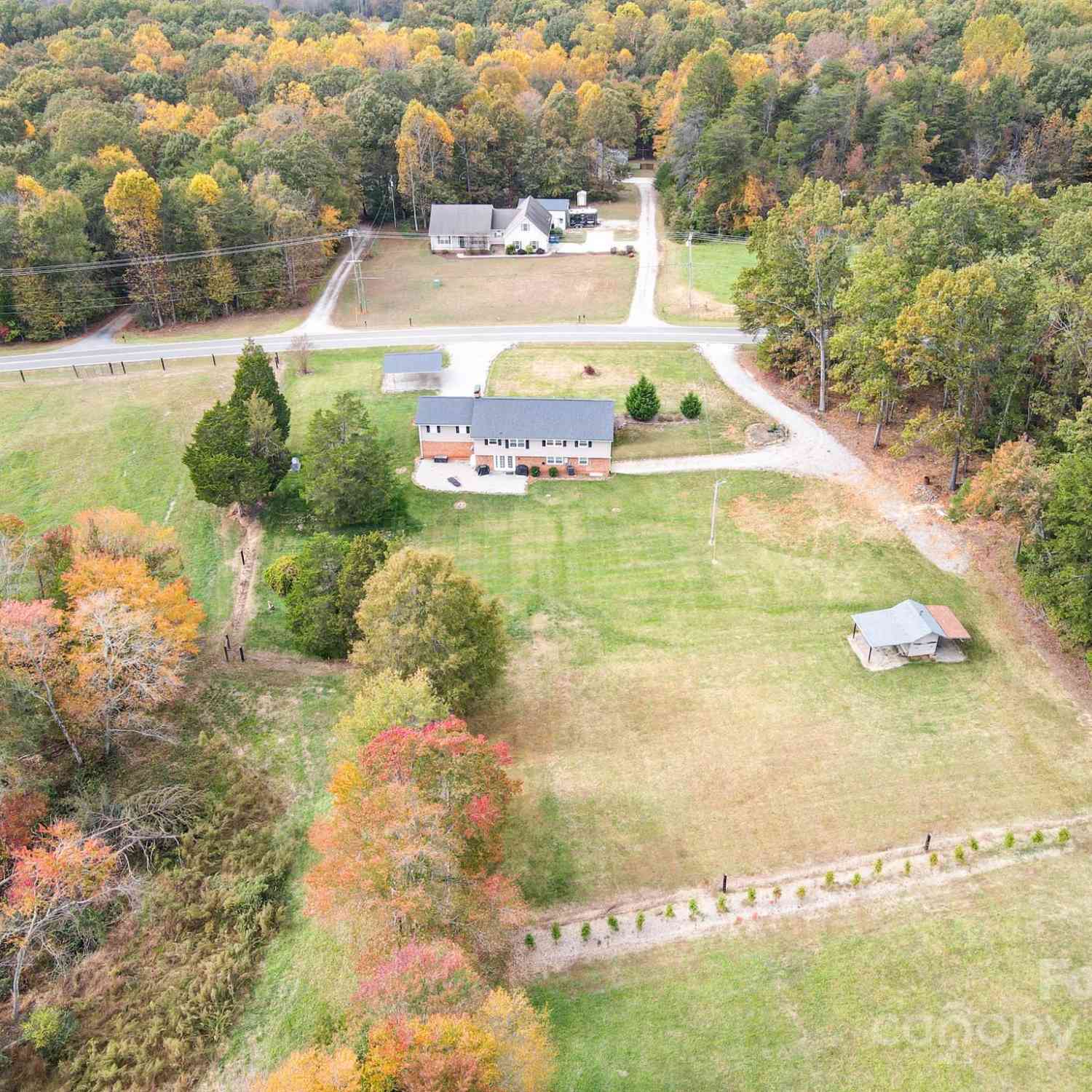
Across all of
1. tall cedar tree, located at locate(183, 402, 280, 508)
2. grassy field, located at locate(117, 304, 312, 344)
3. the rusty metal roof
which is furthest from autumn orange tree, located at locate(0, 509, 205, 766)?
grassy field, located at locate(117, 304, 312, 344)

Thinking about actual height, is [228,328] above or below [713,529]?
above

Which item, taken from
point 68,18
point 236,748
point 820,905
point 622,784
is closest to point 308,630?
point 236,748

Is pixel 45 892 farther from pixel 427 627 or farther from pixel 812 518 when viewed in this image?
pixel 812 518

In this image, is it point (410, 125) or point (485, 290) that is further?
point (410, 125)

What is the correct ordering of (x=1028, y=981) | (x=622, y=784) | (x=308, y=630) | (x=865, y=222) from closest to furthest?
(x=1028, y=981), (x=622, y=784), (x=308, y=630), (x=865, y=222)

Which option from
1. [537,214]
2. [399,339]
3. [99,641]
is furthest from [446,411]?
[537,214]

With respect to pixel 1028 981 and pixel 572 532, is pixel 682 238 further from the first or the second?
pixel 1028 981
